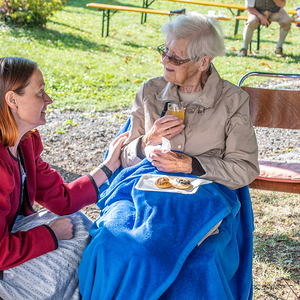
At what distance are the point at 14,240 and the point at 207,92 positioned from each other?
1535 millimetres

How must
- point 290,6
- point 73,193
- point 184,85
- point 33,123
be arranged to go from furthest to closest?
point 290,6 → point 184,85 → point 73,193 → point 33,123

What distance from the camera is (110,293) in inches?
73.9

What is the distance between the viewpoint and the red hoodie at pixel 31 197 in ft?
5.96

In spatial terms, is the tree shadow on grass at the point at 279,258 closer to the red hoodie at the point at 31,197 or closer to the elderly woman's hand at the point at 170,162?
the elderly woman's hand at the point at 170,162

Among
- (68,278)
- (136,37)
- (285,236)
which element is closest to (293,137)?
(285,236)

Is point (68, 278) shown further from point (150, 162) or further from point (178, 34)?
point (178, 34)

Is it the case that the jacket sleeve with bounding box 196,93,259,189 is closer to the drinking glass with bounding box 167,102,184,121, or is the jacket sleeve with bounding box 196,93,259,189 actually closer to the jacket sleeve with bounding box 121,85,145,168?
the drinking glass with bounding box 167,102,184,121

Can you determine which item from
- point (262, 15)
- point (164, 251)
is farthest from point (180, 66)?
point (262, 15)

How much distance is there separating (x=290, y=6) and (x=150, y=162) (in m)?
15.5

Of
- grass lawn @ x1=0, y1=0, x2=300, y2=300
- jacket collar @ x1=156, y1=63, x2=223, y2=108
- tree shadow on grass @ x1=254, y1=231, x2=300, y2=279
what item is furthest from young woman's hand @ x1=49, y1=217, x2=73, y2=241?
tree shadow on grass @ x1=254, y1=231, x2=300, y2=279

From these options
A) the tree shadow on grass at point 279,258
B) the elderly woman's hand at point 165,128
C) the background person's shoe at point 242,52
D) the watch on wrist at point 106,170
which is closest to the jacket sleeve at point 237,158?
the elderly woman's hand at point 165,128

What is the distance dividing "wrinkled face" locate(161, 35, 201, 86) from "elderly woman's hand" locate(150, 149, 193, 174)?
0.57 m

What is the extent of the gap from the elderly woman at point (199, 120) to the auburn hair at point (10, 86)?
881mm

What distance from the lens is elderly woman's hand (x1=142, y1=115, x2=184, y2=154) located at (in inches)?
96.0
